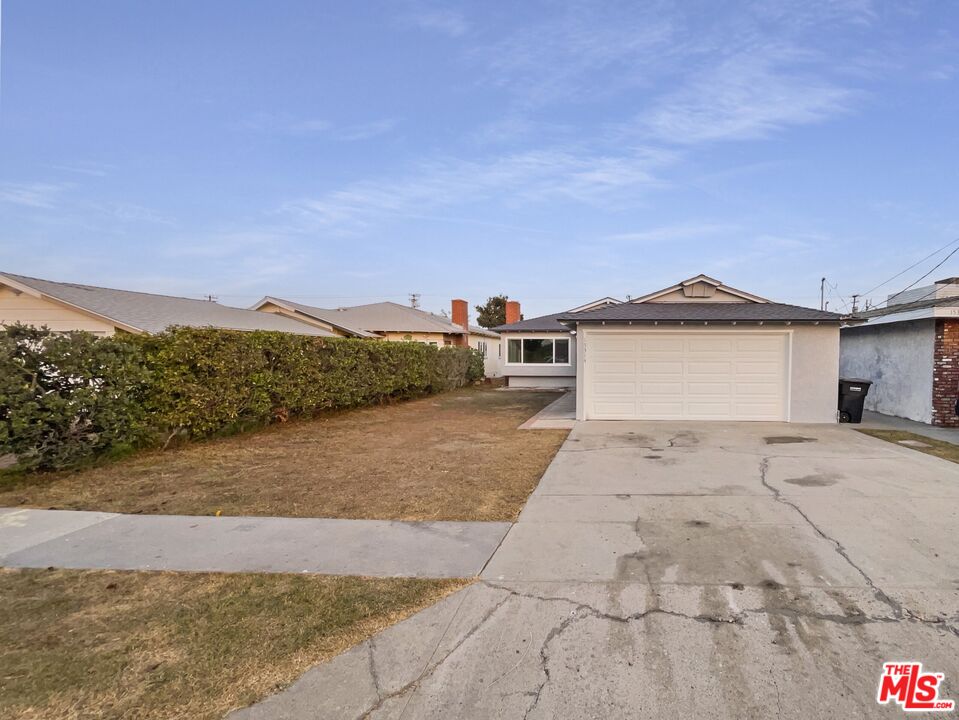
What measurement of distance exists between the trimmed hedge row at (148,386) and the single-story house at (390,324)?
1187 centimetres

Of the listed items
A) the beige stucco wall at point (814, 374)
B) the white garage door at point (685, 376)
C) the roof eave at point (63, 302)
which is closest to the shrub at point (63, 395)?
the roof eave at point (63, 302)

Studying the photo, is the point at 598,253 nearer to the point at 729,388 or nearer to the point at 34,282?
the point at 729,388

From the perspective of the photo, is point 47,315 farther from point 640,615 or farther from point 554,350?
point 554,350

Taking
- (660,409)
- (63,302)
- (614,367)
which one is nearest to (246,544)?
(614,367)

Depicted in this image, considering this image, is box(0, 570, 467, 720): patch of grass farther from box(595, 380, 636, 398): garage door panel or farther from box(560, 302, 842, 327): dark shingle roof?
box(595, 380, 636, 398): garage door panel

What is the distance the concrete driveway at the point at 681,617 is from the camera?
259 cm

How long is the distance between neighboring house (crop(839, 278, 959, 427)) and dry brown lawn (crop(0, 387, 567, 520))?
8.33m

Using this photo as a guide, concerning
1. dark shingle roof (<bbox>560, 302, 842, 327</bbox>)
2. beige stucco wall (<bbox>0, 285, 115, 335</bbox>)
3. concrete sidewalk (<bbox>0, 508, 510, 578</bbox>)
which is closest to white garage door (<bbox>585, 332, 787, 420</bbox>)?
dark shingle roof (<bbox>560, 302, 842, 327</bbox>)

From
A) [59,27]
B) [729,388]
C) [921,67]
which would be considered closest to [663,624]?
[729,388]

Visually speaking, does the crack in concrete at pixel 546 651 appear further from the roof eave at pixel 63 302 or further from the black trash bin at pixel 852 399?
the roof eave at pixel 63 302

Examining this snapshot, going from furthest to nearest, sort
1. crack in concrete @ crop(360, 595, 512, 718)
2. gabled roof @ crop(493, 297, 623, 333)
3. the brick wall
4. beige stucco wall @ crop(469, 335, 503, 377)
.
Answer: beige stucco wall @ crop(469, 335, 503, 377) < gabled roof @ crop(493, 297, 623, 333) < the brick wall < crack in concrete @ crop(360, 595, 512, 718)

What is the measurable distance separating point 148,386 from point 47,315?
8636 mm

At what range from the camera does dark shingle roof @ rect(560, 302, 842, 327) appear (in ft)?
38.8

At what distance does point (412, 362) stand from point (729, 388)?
34.9ft
